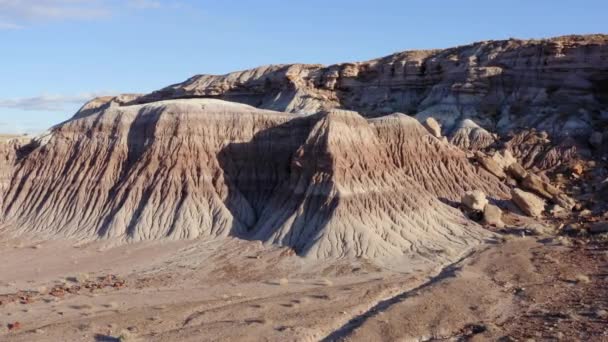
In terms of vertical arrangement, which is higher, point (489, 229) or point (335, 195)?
point (335, 195)

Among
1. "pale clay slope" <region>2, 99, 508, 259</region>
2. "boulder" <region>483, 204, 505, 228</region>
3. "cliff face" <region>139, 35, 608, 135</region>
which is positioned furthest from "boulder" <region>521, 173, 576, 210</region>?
"cliff face" <region>139, 35, 608, 135</region>

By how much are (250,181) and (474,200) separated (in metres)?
13.3

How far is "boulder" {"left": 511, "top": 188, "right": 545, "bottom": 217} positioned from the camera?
4628 cm

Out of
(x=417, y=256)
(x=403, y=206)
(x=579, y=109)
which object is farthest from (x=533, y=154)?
(x=417, y=256)

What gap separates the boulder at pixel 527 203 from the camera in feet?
152

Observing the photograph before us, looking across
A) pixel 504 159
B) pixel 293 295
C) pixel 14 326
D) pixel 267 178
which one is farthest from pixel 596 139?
pixel 14 326

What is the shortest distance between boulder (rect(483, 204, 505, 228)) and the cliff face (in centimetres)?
1917

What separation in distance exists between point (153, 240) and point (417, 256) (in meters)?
14.7

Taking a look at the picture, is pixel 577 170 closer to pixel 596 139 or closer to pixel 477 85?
pixel 596 139

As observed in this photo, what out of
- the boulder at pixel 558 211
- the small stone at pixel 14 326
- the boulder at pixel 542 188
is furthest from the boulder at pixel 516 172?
the small stone at pixel 14 326

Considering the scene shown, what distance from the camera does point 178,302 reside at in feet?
102

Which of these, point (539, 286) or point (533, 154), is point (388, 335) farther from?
point (533, 154)

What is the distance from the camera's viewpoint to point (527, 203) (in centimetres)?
4622

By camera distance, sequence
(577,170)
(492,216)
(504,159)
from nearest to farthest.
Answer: (492,216), (504,159), (577,170)
